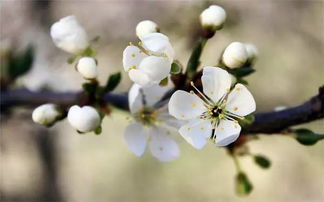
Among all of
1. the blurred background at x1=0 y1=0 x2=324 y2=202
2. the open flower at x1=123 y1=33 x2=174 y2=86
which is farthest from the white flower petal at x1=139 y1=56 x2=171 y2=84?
the blurred background at x1=0 y1=0 x2=324 y2=202

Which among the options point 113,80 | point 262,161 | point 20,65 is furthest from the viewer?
point 20,65

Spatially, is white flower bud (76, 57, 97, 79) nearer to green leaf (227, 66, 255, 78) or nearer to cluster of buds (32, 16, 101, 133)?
cluster of buds (32, 16, 101, 133)

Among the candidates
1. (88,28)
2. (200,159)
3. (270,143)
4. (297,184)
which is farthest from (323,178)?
(88,28)

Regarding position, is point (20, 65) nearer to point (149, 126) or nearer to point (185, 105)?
point (149, 126)

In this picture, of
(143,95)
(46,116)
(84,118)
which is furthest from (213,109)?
(46,116)

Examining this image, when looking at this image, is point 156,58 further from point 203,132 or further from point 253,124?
point 253,124


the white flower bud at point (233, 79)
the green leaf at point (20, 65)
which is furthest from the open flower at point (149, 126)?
the green leaf at point (20, 65)

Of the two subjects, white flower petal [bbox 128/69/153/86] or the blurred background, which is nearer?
white flower petal [bbox 128/69/153/86]
